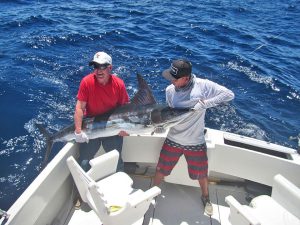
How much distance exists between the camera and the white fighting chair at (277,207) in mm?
3053

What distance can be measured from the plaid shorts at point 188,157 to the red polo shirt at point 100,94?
0.76 m

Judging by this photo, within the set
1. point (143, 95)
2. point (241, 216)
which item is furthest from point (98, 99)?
point (241, 216)

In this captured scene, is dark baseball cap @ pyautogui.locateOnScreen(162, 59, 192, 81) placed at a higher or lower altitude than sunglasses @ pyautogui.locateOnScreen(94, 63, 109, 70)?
higher

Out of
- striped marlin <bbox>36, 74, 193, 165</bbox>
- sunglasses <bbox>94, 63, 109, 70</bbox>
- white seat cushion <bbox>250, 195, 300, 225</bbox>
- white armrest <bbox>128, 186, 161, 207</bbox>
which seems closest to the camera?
white armrest <bbox>128, 186, 161, 207</bbox>

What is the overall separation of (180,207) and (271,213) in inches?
43.7

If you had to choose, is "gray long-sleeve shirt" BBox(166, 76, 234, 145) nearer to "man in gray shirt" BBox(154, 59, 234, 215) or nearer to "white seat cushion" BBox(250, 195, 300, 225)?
"man in gray shirt" BBox(154, 59, 234, 215)

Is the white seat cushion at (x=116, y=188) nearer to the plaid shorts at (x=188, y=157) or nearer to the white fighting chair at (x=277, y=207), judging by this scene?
the plaid shorts at (x=188, y=157)

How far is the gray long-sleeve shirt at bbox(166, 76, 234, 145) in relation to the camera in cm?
348

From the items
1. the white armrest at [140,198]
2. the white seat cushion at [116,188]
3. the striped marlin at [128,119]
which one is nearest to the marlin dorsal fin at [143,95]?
the striped marlin at [128,119]

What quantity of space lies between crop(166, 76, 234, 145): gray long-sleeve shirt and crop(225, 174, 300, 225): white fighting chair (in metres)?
0.86

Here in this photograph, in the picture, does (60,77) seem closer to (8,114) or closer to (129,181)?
(8,114)

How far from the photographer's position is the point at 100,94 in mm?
3924

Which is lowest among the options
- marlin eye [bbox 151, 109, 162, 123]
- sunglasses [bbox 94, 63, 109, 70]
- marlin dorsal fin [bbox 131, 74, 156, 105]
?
marlin eye [bbox 151, 109, 162, 123]

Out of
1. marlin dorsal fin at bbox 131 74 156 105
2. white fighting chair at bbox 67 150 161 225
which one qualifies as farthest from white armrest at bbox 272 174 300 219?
marlin dorsal fin at bbox 131 74 156 105
